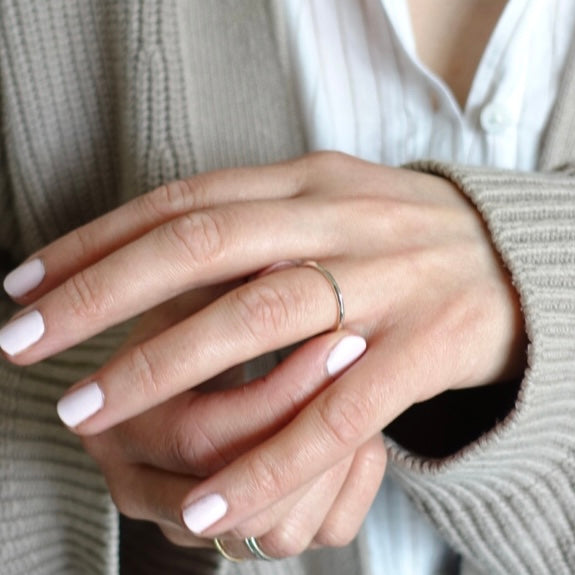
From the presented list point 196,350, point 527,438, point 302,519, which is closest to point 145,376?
point 196,350

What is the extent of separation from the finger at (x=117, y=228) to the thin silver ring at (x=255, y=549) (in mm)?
199

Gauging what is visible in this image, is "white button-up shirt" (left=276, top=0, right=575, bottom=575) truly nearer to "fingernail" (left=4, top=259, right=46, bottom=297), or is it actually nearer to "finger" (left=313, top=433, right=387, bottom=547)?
"finger" (left=313, top=433, right=387, bottom=547)

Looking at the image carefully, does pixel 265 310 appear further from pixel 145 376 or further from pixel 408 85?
pixel 408 85

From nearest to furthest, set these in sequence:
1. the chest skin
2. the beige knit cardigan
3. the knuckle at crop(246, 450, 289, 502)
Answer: the knuckle at crop(246, 450, 289, 502)
the beige knit cardigan
the chest skin

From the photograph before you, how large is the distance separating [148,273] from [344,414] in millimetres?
133

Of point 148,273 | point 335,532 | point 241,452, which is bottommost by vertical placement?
point 335,532

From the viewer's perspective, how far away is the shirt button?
0.60m

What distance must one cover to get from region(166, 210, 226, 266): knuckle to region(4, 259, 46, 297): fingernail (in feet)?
0.30

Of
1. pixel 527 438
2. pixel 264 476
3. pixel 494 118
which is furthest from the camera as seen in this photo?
pixel 494 118

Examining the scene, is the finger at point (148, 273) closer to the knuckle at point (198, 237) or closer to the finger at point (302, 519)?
the knuckle at point (198, 237)

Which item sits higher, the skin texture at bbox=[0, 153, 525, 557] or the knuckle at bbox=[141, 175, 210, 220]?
the knuckle at bbox=[141, 175, 210, 220]

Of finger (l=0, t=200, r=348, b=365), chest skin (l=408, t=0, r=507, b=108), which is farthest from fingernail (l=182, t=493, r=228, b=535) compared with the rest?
chest skin (l=408, t=0, r=507, b=108)

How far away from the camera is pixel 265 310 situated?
0.40 meters

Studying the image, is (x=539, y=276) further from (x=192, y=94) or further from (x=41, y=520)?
(x=41, y=520)
